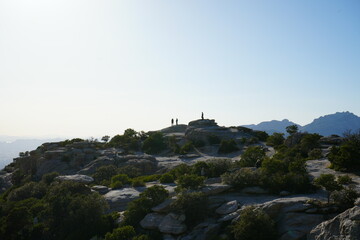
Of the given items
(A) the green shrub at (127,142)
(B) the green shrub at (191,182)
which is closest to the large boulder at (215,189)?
(B) the green shrub at (191,182)

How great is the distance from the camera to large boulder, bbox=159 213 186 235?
19469 millimetres

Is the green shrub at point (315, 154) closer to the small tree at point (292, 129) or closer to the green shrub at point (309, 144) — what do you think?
the green shrub at point (309, 144)

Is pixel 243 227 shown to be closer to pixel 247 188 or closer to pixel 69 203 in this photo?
pixel 247 188

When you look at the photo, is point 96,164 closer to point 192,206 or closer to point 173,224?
point 173,224

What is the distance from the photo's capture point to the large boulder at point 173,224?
63.9 feet

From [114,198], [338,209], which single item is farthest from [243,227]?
[114,198]

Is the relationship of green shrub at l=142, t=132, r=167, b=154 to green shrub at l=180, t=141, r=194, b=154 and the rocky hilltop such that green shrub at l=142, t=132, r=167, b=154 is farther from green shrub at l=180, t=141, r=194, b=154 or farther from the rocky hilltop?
the rocky hilltop

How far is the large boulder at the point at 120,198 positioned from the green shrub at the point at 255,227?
12.6 metres

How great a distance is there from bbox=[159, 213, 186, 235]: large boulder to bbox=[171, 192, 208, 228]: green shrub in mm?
495

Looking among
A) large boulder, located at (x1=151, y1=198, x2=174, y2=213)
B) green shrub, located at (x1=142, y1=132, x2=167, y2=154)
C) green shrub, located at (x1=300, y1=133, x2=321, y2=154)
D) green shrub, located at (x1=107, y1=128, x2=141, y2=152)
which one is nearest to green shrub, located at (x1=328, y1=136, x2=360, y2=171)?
green shrub, located at (x1=300, y1=133, x2=321, y2=154)

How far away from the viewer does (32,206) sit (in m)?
28.0

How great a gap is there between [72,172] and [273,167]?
35.1m

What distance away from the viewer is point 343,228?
13.7m

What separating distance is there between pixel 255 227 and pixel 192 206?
5409 millimetres
